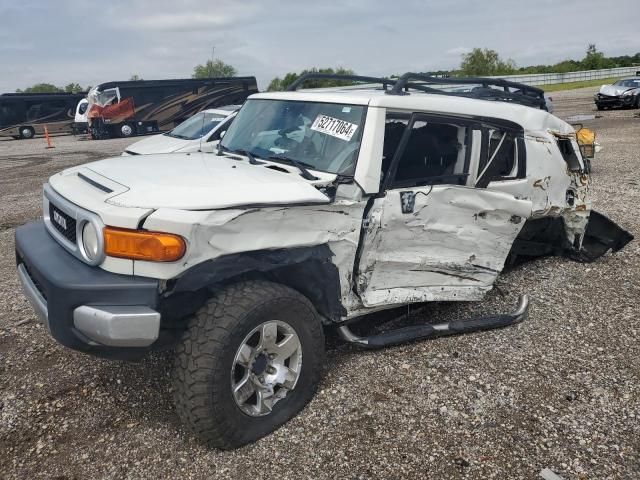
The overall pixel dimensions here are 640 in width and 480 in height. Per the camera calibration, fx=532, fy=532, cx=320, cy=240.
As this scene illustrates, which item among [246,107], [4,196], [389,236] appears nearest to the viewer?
[389,236]

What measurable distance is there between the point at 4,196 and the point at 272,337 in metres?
10.3

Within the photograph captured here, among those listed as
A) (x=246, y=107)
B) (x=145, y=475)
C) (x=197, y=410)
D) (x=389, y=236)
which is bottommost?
→ (x=145, y=475)

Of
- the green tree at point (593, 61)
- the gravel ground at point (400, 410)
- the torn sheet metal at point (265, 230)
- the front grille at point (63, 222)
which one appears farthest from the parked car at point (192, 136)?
the green tree at point (593, 61)

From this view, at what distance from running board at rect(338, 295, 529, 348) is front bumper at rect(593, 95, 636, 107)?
2504 cm

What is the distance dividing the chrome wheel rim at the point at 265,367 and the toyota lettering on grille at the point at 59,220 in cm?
126

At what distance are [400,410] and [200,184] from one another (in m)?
1.76

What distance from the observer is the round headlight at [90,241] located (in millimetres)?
2650

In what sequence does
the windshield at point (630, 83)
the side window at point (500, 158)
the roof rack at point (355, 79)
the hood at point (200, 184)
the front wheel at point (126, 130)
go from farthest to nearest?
the front wheel at point (126, 130)
the windshield at point (630, 83)
the roof rack at point (355, 79)
the side window at point (500, 158)
the hood at point (200, 184)

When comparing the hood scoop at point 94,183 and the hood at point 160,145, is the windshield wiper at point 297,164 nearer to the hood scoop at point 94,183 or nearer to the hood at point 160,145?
the hood scoop at point 94,183

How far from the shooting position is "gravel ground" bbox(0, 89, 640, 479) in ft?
9.04

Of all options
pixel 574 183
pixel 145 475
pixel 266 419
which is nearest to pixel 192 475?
pixel 145 475

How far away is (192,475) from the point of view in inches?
106

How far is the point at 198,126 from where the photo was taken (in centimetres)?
1053

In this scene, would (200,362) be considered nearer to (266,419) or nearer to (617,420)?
(266,419)
